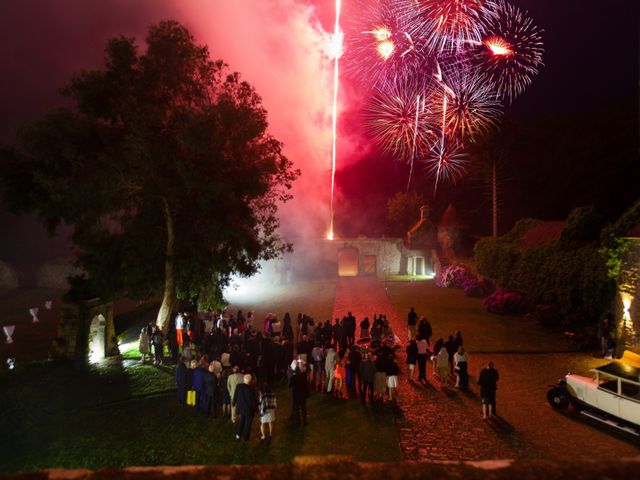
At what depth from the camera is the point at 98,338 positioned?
15930mm

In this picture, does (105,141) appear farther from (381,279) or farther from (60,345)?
(381,279)

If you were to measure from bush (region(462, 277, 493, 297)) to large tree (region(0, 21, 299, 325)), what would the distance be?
16597 mm

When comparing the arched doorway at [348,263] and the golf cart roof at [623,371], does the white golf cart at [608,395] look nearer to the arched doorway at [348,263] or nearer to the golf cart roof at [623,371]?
the golf cart roof at [623,371]

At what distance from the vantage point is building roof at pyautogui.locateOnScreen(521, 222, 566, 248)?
2442 centimetres

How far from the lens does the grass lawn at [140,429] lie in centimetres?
891

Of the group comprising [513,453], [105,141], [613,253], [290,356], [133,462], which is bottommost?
[133,462]

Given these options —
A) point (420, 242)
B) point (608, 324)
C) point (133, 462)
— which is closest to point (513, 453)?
point (133, 462)

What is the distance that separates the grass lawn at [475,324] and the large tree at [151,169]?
10.6m

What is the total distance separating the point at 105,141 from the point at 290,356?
11.0 metres

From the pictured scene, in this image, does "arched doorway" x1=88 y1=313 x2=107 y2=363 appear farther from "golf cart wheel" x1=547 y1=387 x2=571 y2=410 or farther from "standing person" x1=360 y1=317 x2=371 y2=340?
"golf cart wheel" x1=547 y1=387 x2=571 y2=410

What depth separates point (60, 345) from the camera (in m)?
14.8

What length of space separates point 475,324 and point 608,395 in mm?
10419

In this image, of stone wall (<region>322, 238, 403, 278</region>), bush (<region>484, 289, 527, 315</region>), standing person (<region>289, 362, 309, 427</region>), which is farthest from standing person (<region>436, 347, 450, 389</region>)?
stone wall (<region>322, 238, 403, 278</region>)

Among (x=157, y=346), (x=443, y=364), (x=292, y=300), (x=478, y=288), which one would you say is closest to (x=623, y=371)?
(x=443, y=364)
